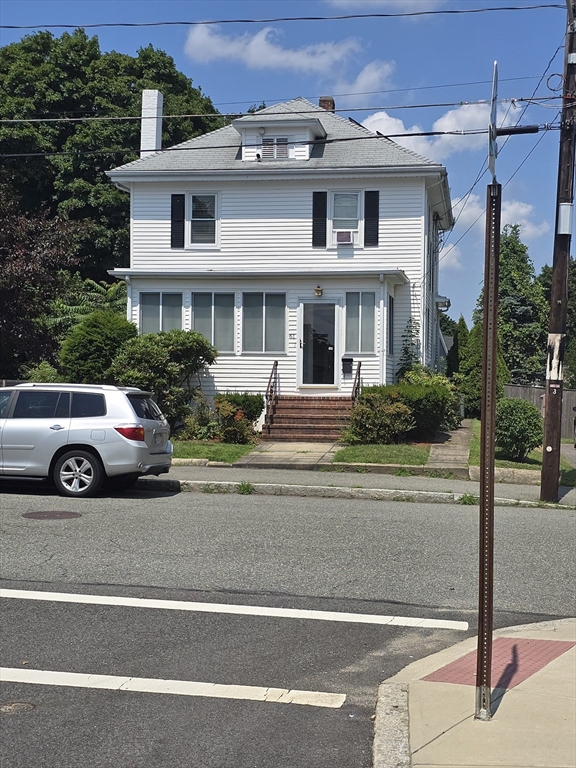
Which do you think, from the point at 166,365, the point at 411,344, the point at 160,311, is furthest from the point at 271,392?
the point at 411,344

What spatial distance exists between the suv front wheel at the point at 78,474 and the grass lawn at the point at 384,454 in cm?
592

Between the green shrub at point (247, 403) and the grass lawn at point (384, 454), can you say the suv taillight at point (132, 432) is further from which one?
the green shrub at point (247, 403)

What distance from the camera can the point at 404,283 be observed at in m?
25.0

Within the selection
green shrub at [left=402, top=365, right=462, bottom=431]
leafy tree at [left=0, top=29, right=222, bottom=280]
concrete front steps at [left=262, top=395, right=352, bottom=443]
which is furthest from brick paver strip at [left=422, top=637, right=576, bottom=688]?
leafy tree at [left=0, top=29, right=222, bottom=280]

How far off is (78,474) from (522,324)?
33144mm

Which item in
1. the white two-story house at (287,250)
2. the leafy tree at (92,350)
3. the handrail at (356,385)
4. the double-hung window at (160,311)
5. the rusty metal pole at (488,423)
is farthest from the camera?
the double-hung window at (160,311)

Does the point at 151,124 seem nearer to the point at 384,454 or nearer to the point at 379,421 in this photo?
the point at 379,421

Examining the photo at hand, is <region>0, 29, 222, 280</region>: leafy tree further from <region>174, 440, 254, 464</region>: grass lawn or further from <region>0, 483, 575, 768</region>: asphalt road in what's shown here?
<region>0, 483, 575, 768</region>: asphalt road

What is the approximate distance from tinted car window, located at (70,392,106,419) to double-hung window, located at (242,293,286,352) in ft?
35.8

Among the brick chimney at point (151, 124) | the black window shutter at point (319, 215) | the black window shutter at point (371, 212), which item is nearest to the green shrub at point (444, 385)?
the black window shutter at point (371, 212)

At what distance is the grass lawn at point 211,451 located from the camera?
18.5m

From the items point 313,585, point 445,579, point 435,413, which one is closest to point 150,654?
point 313,585

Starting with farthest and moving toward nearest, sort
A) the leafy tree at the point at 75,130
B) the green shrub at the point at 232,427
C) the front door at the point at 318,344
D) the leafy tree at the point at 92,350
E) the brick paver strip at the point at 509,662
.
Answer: the leafy tree at the point at 75,130 → the front door at the point at 318,344 → the leafy tree at the point at 92,350 → the green shrub at the point at 232,427 → the brick paver strip at the point at 509,662

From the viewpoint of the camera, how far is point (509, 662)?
620 centimetres
